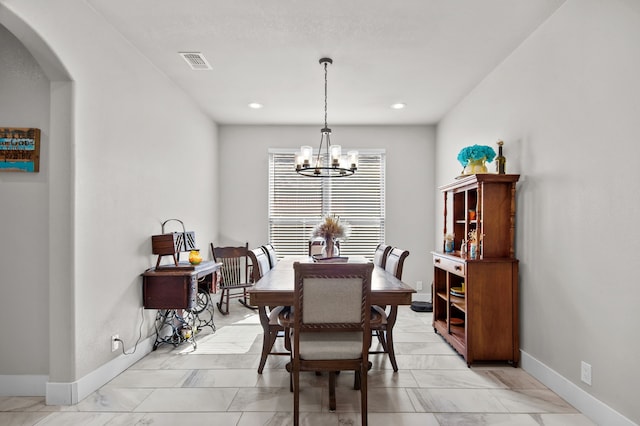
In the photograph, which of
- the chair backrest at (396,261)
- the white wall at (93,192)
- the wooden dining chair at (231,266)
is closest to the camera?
the white wall at (93,192)

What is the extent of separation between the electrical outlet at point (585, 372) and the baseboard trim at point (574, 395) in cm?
8

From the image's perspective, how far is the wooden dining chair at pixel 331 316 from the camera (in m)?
2.13

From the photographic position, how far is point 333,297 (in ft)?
7.07

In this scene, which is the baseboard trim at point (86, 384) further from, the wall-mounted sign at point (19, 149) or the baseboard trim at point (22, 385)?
the wall-mounted sign at point (19, 149)

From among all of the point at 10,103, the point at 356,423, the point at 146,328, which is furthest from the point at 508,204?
the point at 10,103

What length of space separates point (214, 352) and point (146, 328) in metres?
0.68

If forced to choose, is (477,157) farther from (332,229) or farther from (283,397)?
(283,397)

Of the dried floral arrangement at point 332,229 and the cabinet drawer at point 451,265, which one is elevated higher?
the dried floral arrangement at point 332,229

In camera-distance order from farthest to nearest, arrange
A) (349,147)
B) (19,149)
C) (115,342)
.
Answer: (349,147)
(115,342)
(19,149)

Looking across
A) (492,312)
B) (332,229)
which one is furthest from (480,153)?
(332,229)

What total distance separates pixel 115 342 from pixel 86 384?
40 cm

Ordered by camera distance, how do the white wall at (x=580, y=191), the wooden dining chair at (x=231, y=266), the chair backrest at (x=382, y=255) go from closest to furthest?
the white wall at (x=580, y=191), the chair backrest at (x=382, y=255), the wooden dining chair at (x=231, y=266)

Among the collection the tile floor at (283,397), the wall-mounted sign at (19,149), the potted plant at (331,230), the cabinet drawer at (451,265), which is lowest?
the tile floor at (283,397)

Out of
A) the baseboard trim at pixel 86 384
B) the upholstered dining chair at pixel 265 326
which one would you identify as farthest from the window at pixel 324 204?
the baseboard trim at pixel 86 384
